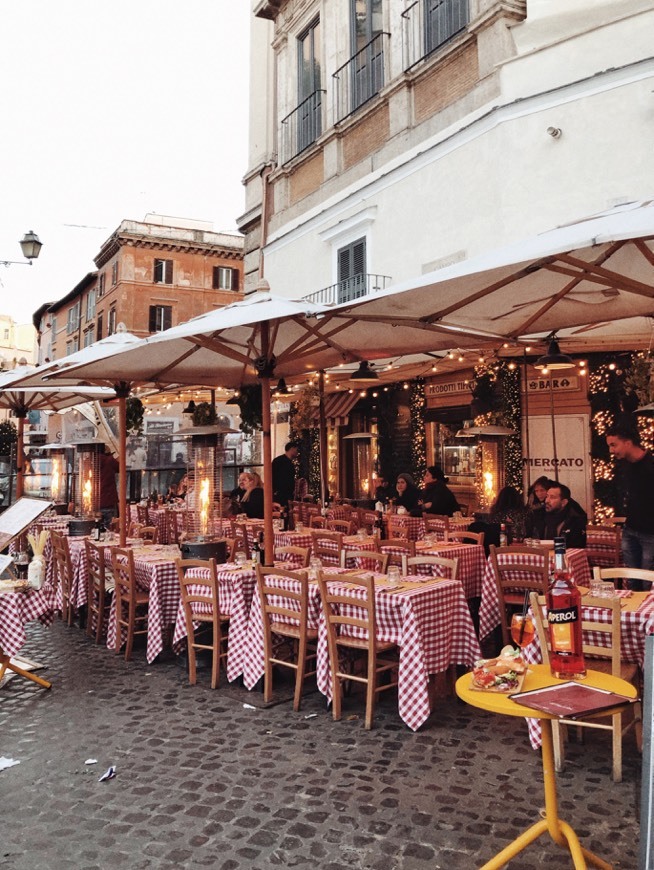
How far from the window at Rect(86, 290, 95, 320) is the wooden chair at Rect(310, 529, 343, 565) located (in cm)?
3996

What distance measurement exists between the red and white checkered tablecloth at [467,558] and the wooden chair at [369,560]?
683mm

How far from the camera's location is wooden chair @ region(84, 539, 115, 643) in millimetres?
7410

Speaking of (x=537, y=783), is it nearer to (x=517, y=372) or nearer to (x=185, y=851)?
(x=185, y=851)

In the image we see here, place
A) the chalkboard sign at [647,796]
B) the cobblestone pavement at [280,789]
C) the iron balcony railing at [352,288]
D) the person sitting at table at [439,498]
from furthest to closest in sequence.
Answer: the iron balcony railing at [352,288]
the person sitting at table at [439,498]
the cobblestone pavement at [280,789]
the chalkboard sign at [647,796]

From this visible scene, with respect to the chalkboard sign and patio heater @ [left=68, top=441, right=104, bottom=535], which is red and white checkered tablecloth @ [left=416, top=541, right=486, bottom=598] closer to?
the chalkboard sign

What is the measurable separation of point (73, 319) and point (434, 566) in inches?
1870

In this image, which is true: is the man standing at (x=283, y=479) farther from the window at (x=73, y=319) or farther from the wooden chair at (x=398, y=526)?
the window at (x=73, y=319)

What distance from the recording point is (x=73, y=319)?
49125mm

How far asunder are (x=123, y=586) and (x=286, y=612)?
2432 millimetres

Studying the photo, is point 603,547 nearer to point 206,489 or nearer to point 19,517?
point 206,489

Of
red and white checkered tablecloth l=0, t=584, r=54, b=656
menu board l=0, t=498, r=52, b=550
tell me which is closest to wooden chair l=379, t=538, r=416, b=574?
menu board l=0, t=498, r=52, b=550

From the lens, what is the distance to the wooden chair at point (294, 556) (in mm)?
6800

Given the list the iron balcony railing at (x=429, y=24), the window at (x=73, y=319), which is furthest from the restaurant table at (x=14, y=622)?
the window at (x=73, y=319)

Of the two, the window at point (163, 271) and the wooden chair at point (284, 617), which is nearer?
the wooden chair at point (284, 617)
